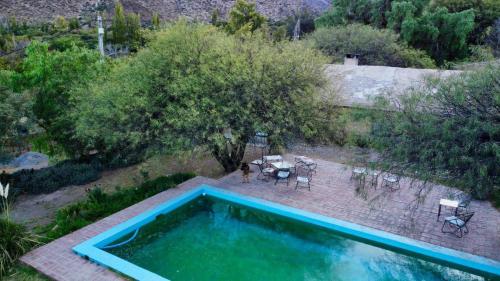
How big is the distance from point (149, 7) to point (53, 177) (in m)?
49.7

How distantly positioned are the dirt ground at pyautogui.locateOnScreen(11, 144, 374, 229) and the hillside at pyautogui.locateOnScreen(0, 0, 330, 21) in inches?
1357

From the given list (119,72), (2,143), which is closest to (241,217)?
(119,72)

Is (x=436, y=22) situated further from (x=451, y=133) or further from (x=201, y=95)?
(x=451, y=133)

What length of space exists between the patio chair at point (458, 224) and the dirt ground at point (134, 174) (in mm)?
2562

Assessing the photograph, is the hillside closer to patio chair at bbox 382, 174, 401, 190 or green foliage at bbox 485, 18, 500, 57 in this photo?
green foliage at bbox 485, 18, 500, 57

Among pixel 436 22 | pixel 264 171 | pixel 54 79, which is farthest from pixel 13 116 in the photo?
pixel 436 22

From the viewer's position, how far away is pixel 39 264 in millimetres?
7867

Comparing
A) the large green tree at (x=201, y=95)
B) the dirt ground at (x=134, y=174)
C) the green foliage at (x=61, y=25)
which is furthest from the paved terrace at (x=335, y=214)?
the green foliage at (x=61, y=25)

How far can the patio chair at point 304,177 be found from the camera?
12.0 meters

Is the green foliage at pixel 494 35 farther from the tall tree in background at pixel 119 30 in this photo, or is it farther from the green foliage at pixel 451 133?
the tall tree in background at pixel 119 30

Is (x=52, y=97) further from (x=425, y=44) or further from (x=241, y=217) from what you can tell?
(x=425, y=44)

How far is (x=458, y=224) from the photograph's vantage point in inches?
350

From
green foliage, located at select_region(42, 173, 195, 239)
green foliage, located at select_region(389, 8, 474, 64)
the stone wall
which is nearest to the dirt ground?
green foliage, located at select_region(42, 173, 195, 239)

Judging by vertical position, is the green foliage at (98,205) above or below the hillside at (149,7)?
below
